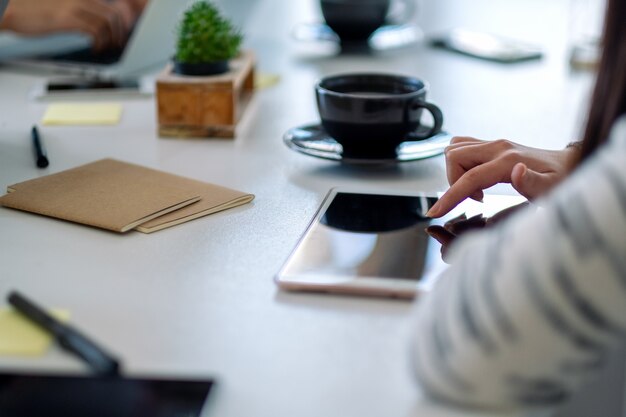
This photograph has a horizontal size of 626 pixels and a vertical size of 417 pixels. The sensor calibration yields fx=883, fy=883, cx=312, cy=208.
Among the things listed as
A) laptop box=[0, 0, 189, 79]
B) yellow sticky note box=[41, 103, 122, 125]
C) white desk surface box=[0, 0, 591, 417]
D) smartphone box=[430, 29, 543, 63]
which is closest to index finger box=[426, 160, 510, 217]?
white desk surface box=[0, 0, 591, 417]

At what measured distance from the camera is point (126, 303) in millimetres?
Result: 734

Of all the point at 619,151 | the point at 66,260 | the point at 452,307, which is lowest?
the point at 66,260

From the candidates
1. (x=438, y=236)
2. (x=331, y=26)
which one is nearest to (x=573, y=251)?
(x=438, y=236)

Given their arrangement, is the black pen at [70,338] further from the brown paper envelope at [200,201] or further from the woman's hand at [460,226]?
the woman's hand at [460,226]

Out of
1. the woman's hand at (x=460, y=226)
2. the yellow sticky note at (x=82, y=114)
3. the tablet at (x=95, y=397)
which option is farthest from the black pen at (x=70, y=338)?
the yellow sticky note at (x=82, y=114)

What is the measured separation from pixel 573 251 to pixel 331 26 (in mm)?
1357

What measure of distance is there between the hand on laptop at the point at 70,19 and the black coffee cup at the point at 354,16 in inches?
16.5

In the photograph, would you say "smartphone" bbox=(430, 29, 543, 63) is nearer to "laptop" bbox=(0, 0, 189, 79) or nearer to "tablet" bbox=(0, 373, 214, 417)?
"laptop" bbox=(0, 0, 189, 79)

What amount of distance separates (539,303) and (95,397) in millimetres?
537

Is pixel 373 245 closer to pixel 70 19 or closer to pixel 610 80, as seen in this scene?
pixel 610 80

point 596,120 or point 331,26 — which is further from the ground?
point 596,120

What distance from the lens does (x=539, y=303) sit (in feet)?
1.65

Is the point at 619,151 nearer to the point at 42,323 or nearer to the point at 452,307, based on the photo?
the point at 452,307

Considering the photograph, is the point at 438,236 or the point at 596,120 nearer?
the point at 596,120
